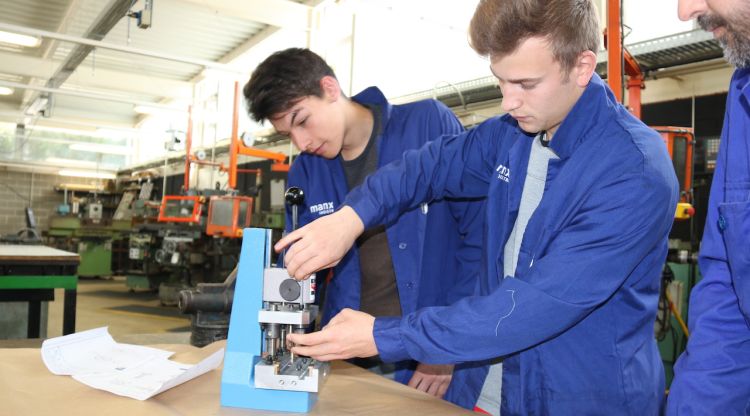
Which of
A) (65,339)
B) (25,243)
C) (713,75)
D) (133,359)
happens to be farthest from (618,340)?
(25,243)

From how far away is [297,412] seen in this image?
1021 millimetres

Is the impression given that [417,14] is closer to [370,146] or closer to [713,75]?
[713,75]

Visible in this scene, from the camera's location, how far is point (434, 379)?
1.39 m

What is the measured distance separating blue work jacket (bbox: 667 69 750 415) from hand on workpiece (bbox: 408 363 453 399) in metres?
0.53

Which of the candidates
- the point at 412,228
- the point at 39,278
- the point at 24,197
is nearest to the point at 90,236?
the point at 24,197

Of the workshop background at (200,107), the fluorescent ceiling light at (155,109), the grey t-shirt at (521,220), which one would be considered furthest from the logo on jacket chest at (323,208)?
the fluorescent ceiling light at (155,109)

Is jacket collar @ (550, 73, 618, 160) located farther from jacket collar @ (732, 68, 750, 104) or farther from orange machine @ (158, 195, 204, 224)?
orange machine @ (158, 195, 204, 224)

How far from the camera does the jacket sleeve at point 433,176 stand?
4.14 ft

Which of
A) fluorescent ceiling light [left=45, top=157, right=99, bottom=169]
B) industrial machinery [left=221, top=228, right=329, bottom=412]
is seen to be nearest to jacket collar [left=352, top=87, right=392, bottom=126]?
industrial machinery [left=221, top=228, right=329, bottom=412]

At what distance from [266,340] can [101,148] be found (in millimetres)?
14407

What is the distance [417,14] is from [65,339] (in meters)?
5.42

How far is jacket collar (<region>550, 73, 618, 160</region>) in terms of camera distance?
3.25ft

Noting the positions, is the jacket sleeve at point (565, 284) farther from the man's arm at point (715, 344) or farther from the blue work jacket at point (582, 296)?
the man's arm at point (715, 344)

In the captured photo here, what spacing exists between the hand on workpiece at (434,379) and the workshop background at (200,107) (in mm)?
548
